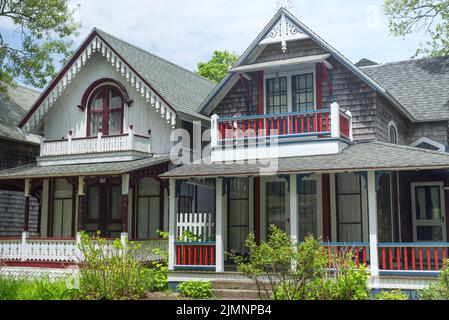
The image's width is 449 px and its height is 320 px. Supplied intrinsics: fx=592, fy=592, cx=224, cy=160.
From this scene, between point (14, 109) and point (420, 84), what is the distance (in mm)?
18252

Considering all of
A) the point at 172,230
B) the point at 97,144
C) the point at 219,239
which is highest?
the point at 97,144

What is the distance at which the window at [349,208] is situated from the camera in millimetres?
17531

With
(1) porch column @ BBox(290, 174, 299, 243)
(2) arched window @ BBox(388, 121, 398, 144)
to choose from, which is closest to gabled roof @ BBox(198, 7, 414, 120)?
(2) arched window @ BBox(388, 121, 398, 144)

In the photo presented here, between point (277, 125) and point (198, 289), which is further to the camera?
point (277, 125)

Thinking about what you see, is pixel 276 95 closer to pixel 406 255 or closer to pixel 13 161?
pixel 406 255

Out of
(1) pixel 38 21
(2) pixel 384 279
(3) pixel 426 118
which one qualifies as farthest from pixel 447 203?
(1) pixel 38 21

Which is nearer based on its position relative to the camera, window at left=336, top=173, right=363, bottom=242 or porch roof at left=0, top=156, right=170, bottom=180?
window at left=336, top=173, right=363, bottom=242

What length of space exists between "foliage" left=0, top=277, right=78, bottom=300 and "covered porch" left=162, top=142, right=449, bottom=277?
3.70 metres

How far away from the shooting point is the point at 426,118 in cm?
2108

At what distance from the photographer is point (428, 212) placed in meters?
19.8

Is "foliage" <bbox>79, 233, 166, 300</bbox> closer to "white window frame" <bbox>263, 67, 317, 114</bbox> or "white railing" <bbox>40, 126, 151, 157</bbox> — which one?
"white railing" <bbox>40, 126, 151, 157</bbox>

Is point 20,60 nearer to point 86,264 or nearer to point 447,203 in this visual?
point 86,264

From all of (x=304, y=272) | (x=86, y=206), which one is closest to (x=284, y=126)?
(x=304, y=272)

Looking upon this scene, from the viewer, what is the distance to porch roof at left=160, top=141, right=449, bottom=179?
566 inches
